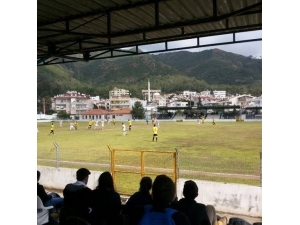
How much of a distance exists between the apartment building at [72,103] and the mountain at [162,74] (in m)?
3.34

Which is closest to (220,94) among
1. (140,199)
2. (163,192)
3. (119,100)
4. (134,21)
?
(119,100)

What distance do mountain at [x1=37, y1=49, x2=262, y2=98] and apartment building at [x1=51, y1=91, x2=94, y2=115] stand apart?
3.34 m

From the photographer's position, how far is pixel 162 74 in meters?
91.2

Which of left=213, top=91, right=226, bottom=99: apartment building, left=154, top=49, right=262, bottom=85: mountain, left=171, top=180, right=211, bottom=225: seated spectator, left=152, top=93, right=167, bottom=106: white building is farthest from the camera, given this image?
left=154, top=49, right=262, bottom=85: mountain

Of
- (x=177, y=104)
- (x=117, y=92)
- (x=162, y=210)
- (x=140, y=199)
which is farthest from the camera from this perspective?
(x=117, y=92)

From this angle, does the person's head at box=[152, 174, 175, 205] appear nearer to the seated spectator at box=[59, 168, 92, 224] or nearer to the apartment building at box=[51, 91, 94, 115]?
the seated spectator at box=[59, 168, 92, 224]

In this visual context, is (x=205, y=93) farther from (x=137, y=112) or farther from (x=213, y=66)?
(x=137, y=112)

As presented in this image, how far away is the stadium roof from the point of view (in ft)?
10.7

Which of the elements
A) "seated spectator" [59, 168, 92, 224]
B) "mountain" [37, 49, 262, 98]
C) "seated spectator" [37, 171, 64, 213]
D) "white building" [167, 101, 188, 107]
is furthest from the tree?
"seated spectator" [59, 168, 92, 224]

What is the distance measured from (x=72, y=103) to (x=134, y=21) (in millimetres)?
55505
